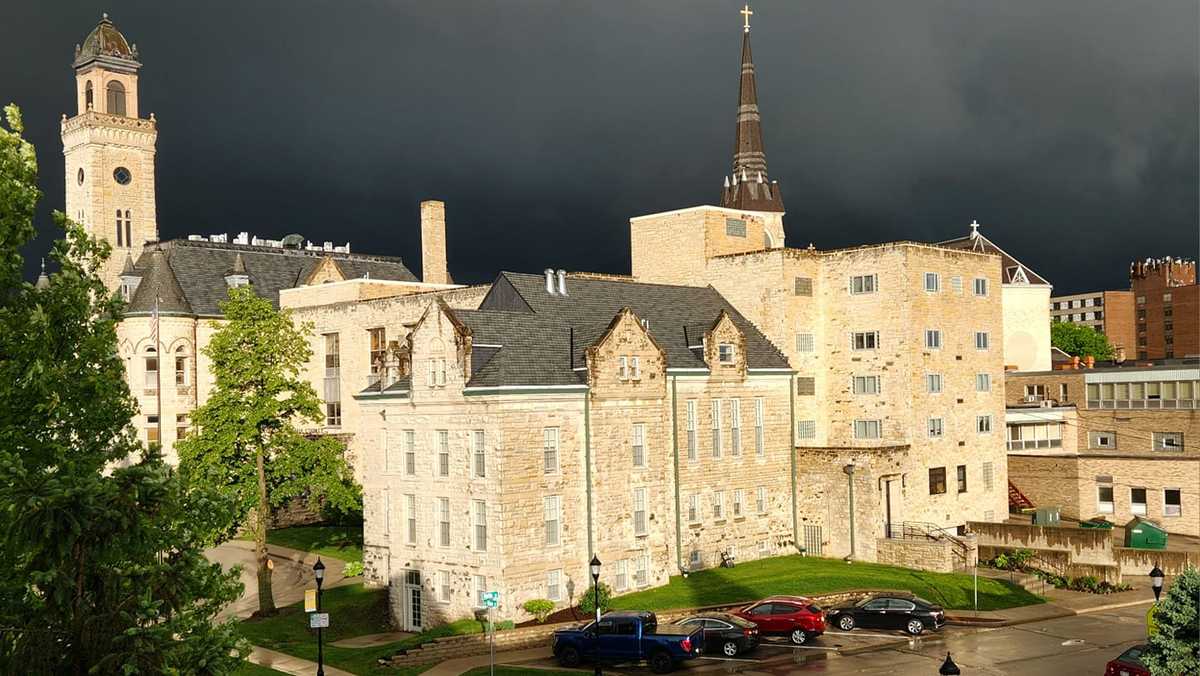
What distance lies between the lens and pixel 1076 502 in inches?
2633

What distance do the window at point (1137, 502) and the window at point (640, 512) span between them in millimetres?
33534

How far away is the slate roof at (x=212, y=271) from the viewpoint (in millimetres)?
73125

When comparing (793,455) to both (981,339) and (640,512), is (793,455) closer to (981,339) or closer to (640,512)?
(640,512)

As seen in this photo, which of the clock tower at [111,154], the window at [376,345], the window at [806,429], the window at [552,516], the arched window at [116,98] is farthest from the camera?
the arched window at [116,98]

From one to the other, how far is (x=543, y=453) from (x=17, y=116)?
25.6 m

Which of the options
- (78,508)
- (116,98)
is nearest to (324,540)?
(78,508)

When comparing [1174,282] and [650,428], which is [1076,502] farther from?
[1174,282]

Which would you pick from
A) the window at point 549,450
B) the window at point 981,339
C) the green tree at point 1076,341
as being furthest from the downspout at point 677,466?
the green tree at point 1076,341

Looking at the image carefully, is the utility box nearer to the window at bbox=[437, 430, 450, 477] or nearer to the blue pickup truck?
the blue pickup truck

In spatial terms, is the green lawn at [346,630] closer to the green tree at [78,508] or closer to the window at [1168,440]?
the green tree at [78,508]

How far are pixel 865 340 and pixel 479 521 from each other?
80.8ft

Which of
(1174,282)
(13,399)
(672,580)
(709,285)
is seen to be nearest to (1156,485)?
(709,285)

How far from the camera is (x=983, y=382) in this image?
201 feet

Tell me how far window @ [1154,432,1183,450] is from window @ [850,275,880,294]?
2221 cm
